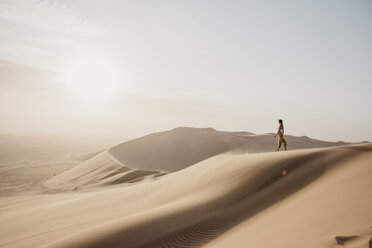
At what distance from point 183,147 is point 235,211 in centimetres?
2191

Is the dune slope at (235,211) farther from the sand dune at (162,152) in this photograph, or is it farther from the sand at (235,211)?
the sand dune at (162,152)

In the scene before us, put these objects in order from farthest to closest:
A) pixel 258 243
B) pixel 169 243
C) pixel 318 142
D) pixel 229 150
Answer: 1. pixel 318 142
2. pixel 229 150
3. pixel 169 243
4. pixel 258 243

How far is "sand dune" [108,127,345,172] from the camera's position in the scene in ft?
79.2

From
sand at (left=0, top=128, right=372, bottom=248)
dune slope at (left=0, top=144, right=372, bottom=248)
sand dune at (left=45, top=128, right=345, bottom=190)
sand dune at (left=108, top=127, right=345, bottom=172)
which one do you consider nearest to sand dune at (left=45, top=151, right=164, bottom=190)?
sand dune at (left=45, top=128, right=345, bottom=190)

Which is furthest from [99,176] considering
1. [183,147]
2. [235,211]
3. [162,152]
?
[235,211]

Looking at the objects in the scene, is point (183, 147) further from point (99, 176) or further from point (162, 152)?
A: point (99, 176)

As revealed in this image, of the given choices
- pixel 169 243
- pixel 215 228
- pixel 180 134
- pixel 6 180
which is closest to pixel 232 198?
pixel 215 228

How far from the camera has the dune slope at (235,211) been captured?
3896mm

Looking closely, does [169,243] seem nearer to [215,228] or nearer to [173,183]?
[215,228]

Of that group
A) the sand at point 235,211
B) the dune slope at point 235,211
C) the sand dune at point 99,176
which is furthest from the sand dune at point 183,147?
the dune slope at point 235,211

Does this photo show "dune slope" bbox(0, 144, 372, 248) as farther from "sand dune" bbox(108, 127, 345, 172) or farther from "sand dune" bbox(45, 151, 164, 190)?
"sand dune" bbox(108, 127, 345, 172)

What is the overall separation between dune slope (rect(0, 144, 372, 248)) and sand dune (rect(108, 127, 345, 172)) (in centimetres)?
1495

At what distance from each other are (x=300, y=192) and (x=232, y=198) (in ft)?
4.77

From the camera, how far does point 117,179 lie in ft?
52.5
